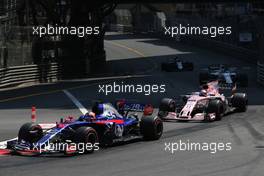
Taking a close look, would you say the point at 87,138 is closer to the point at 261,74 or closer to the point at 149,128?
the point at 149,128

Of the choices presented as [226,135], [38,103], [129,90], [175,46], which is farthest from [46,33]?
A: [175,46]

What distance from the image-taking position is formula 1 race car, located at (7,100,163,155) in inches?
569

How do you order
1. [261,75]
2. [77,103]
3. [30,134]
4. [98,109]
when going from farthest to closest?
1. [261,75]
2. [77,103]
3. [98,109]
4. [30,134]

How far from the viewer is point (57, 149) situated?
571 inches

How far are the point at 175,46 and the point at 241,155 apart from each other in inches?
2516

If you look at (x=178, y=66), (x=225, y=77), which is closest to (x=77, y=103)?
(x=225, y=77)

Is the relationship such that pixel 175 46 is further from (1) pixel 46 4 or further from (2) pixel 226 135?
(2) pixel 226 135

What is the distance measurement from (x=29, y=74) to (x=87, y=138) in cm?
2462

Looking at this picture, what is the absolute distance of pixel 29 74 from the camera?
38.5 metres

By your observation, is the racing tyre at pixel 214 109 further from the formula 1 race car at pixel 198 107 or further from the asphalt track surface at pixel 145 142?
the asphalt track surface at pixel 145 142

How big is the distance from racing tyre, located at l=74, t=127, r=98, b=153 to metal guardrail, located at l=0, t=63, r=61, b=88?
70.0 feet

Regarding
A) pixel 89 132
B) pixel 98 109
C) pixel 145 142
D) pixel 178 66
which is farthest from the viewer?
pixel 178 66

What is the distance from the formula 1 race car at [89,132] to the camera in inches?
569

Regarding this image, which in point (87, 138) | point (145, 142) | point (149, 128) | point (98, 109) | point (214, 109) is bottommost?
point (145, 142)
